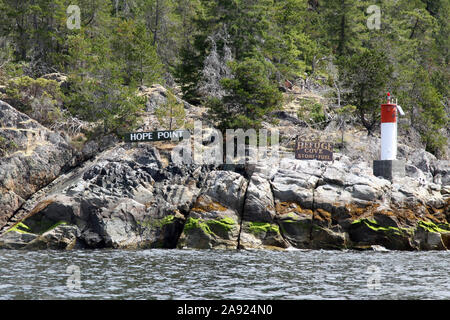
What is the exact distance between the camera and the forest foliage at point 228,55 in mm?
41125

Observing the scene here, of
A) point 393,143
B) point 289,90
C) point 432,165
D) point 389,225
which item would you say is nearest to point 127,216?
point 389,225

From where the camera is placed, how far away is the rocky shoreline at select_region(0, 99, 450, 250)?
30531mm

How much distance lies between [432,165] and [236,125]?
45.2 feet

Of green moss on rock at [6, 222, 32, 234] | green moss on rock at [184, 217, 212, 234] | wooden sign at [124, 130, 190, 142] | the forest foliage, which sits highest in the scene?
the forest foliage

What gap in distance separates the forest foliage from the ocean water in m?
15.0

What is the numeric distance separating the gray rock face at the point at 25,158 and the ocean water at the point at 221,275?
597cm

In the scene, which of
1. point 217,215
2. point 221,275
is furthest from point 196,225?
point 221,275
